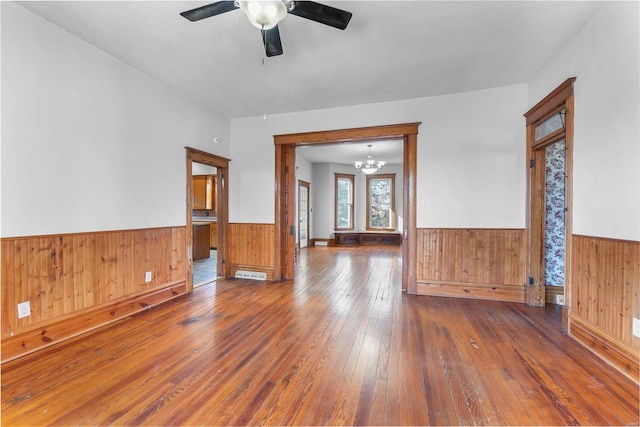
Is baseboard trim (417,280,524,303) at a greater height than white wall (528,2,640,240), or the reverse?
white wall (528,2,640,240)

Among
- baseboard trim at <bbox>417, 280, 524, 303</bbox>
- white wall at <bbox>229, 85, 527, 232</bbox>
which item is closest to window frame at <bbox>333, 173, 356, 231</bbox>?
white wall at <bbox>229, 85, 527, 232</bbox>

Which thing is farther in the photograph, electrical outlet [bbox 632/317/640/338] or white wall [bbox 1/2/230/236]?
white wall [bbox 1/2/230/236]

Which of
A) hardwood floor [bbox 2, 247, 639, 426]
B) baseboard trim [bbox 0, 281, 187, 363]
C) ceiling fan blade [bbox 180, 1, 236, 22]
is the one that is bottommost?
hardwood floor [bbox 2, 247, 639, 426]

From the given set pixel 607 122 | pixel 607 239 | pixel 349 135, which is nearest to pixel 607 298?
pixel 607 239

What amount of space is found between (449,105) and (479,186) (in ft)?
4.07

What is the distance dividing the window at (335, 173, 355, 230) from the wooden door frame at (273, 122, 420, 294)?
486cm

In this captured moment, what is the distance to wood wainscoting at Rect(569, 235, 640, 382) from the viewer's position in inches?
79.5

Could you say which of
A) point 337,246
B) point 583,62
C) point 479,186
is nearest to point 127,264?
point 479,186

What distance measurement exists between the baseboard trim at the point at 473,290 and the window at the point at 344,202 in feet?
19.1

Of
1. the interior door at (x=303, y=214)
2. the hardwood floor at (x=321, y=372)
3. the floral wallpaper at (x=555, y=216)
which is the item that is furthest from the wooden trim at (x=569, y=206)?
the interior door at (x=303, y=214)

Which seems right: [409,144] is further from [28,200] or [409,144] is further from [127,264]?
[28,200]

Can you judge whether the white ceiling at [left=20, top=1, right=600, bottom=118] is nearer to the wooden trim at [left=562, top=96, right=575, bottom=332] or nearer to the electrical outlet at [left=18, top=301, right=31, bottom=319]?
the wooden trim at [left=562, top=96, right=575, bottom=332]

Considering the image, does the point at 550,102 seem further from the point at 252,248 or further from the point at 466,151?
the point at 252,248

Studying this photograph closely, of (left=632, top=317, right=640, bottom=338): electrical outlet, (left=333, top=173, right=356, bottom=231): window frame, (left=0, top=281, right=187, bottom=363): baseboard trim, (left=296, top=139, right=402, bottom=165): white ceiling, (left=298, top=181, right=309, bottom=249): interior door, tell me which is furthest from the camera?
(left=333, top=173, right=356, bottom=231): window frame
